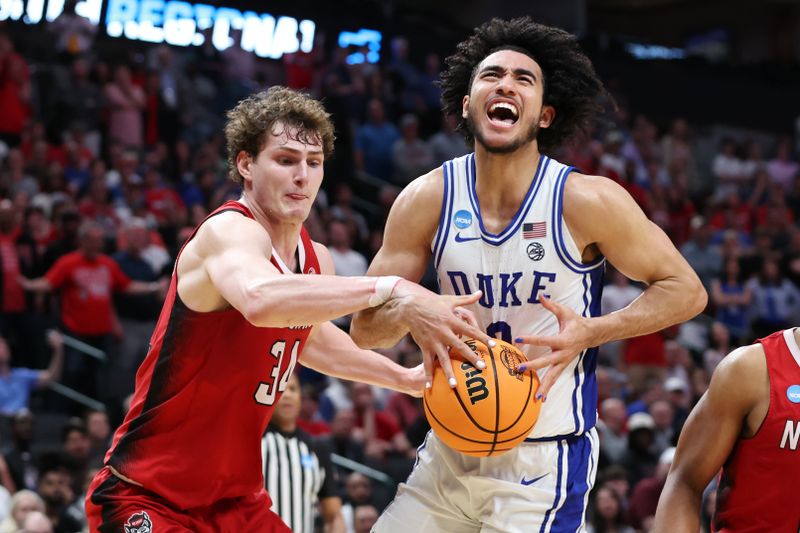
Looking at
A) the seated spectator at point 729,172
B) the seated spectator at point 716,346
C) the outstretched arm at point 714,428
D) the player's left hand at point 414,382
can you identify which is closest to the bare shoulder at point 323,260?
the player's left hand at point 414,382

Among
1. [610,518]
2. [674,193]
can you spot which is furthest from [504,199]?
[674,193]

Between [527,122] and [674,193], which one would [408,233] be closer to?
[527,122]

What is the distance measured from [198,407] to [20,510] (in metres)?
4.07

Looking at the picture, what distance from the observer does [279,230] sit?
Result: 4.35 meters

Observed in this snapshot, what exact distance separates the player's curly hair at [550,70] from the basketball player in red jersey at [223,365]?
0.81 m

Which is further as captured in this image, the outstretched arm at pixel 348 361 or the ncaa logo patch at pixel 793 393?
the outstretched arm at pixel 348 361

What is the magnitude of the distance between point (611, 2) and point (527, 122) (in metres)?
21.8

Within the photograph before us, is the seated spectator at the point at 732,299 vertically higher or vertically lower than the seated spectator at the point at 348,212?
lower

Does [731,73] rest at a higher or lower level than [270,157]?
higher

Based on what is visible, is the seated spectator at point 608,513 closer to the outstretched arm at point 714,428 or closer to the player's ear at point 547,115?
the player's ear at point 547,115

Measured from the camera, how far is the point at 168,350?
13.6 ft

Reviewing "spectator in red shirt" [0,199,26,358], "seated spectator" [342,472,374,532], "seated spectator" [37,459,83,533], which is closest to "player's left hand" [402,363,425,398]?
"seated spectator" [37,459,83,533]

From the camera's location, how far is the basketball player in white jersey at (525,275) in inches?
169

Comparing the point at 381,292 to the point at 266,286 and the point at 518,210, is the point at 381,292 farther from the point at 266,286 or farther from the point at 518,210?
the point at 518,210
